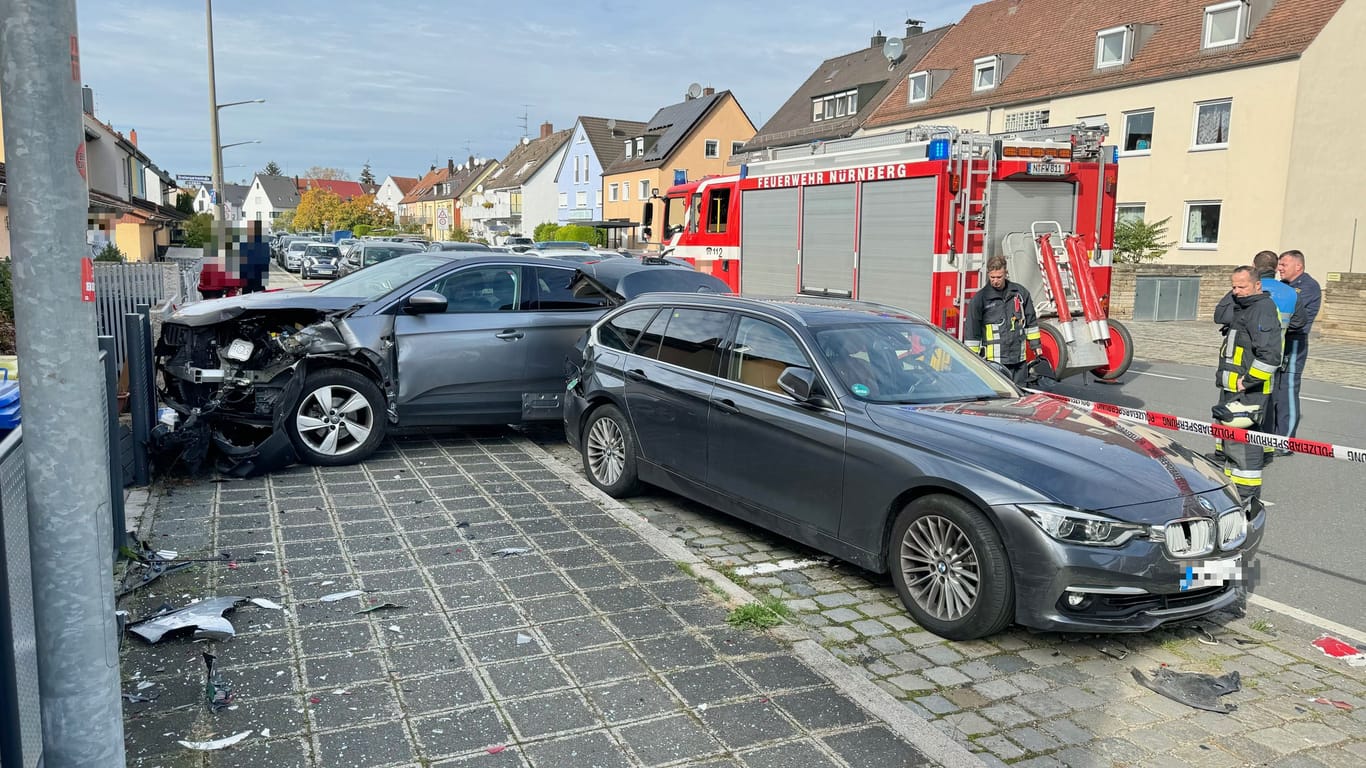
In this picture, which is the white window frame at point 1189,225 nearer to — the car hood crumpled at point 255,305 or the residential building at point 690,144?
the car hood crumpled at point 255,305

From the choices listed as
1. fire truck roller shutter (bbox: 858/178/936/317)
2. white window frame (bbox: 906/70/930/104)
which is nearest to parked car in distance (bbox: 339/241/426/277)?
fire truck roller shutter (bbox: 858/178/936/317)

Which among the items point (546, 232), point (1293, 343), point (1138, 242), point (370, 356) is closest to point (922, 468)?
point (370, 356)

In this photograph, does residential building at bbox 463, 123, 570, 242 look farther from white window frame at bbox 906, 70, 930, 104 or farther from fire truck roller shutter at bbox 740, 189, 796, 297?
fire truck roller shutter at bbox 740, 189, 796, 297

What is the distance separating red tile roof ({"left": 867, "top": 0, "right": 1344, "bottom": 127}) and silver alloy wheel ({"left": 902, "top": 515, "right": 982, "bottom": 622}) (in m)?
26.9

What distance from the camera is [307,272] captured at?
4078cm

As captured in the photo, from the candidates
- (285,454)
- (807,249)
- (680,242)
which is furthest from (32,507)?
(680,242)

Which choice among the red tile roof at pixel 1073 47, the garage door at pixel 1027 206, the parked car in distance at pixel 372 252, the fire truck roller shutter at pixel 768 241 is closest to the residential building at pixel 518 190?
the red tile roof at pixel 1073 47

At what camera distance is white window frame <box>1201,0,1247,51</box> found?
27.2 m

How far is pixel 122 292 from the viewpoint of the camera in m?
10.9

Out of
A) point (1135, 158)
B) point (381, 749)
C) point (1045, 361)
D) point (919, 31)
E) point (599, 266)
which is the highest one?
point (919, 31)

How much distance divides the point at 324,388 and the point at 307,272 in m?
36.2

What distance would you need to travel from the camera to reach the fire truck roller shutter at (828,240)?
39.3 ft

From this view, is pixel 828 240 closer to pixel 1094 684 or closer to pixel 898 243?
pixel 898 243

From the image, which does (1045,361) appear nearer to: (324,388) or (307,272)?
(324,388)
